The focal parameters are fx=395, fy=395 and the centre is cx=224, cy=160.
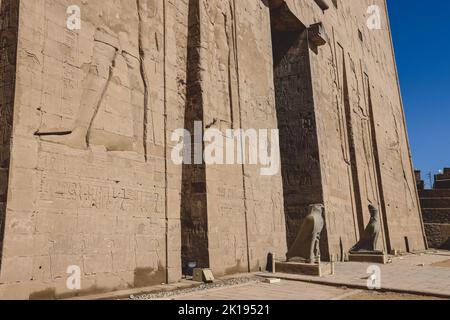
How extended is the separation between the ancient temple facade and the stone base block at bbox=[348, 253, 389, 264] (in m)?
0.45

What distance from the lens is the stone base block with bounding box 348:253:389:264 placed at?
11.7m

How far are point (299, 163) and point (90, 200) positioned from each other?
8591 mm

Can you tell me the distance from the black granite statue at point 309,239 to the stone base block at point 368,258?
3820 millimetres

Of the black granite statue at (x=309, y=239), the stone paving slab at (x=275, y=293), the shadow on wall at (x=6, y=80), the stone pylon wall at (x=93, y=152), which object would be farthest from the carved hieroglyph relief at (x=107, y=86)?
the black granite statue at (x=309, y=239)

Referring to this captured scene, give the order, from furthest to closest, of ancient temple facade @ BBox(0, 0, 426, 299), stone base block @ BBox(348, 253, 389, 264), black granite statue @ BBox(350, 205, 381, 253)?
black granite statue @ BBox(350, 205, 381, 253) → stone base block @ BBox(348, 253, 389, 264) → ancient temple facade @ BBox(0, 0, 426, 299)

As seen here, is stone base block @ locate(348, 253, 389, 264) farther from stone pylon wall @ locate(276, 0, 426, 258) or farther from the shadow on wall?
the shadow on wall

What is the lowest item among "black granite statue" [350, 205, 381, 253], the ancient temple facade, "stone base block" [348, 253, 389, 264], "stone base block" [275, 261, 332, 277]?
"stone base block" [348, 253, 389, 264]

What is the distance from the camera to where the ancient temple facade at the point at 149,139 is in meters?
5.18

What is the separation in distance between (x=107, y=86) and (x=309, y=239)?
17.3 feet

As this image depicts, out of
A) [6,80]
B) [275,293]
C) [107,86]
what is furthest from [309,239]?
[6,80]

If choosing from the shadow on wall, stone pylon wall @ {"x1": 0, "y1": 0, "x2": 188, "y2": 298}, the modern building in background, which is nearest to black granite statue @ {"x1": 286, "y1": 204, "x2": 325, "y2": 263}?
A: stone pylon wall @ {"x1": 0, "y1": 0, "x2": 188, "y2": 298}

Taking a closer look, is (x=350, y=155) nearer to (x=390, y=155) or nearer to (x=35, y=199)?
(x=390, y=155)

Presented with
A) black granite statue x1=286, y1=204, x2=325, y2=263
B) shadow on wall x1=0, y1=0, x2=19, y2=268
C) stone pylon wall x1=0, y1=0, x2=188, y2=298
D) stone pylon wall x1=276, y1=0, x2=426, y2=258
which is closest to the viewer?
shadow on wall x1=0, y1=0, x2=19, y2=268

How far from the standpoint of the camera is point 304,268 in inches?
333
